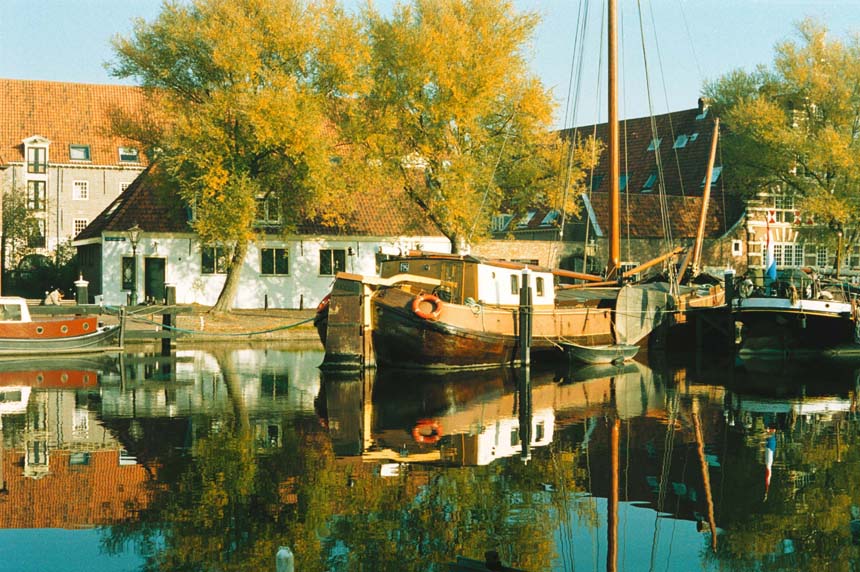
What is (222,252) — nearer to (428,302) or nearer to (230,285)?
(230,285)

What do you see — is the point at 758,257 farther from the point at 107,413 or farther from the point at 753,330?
the point at 107,413

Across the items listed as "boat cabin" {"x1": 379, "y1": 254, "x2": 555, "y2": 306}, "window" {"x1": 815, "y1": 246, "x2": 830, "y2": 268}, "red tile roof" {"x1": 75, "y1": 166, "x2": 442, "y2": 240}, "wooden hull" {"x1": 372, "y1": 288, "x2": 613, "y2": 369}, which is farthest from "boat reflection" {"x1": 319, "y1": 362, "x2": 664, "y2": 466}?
"window" {"x1": 815, "y1": 246, "x2": 830, "y2": 268}

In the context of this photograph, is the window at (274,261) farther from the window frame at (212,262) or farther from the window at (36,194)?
the window at (36,194)

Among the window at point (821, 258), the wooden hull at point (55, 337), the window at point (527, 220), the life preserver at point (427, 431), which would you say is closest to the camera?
the life preserver at point (427, 431)

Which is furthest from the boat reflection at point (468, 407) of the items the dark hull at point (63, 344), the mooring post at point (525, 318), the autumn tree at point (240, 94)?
the autumn tree at point (240, 94)

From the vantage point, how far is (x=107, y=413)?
1978 cm

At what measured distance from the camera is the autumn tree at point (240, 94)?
38.9 metres

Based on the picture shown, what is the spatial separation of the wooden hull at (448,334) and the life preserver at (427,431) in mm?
8027

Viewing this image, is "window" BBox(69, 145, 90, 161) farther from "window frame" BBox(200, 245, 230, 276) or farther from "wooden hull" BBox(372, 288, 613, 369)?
"wooden hull" BBox(372, 288, 613, 369)

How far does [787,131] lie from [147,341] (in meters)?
34.4

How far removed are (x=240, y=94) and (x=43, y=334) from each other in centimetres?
1235

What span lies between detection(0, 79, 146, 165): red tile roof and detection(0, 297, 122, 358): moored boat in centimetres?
4062

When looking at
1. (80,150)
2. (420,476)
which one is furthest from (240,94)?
(80,150)

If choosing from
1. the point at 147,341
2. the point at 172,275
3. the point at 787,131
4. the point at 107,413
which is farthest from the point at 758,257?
the point at 107,413
